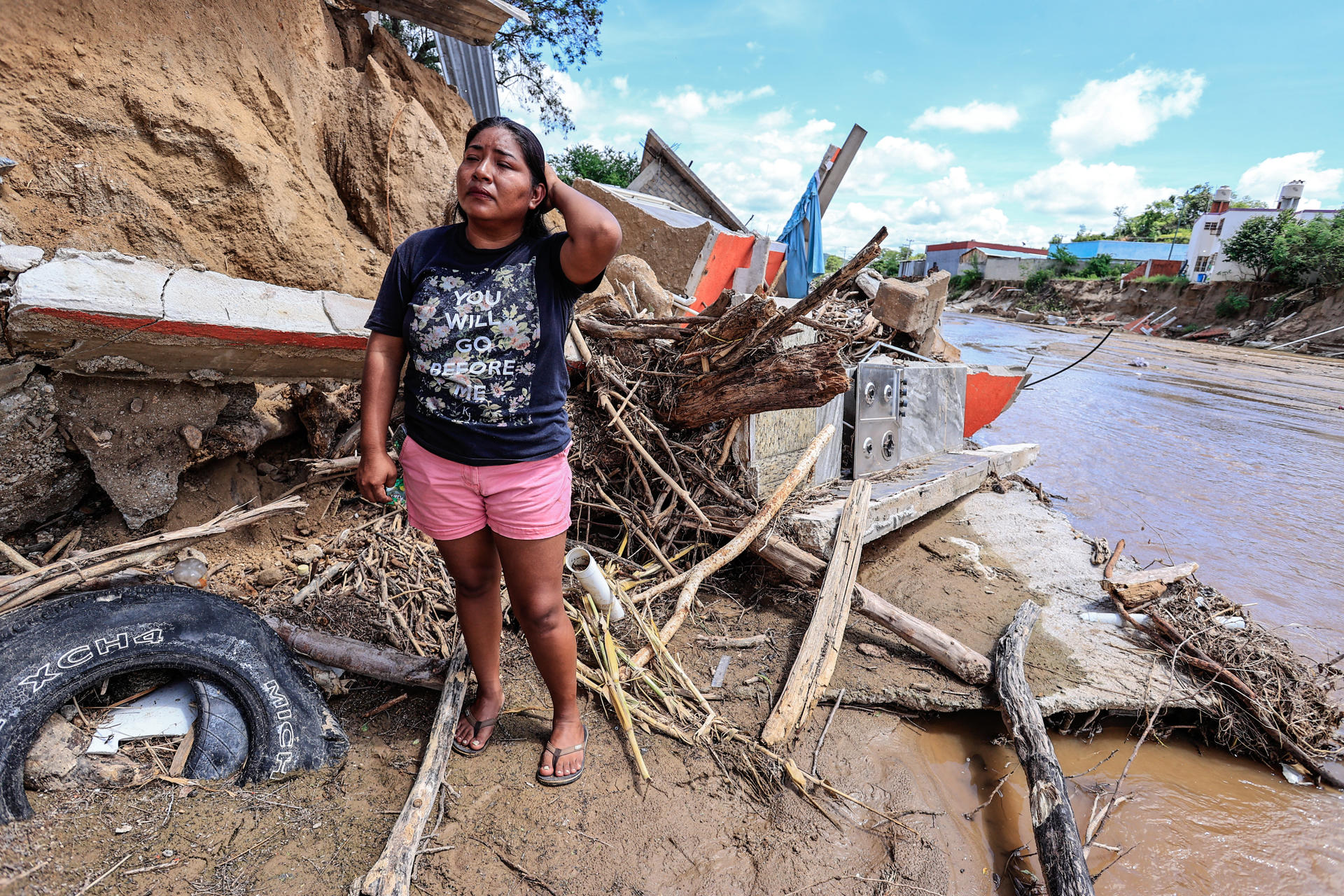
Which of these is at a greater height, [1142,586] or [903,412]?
[903,412]

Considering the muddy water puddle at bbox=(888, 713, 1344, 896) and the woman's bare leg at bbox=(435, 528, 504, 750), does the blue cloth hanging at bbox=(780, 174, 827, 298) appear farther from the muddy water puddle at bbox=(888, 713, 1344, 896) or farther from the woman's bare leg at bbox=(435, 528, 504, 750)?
the woman's bare leg at bbox=(435, 528, 504, 750)

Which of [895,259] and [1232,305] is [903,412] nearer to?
[1232,305]

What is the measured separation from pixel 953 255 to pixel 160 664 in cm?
6155

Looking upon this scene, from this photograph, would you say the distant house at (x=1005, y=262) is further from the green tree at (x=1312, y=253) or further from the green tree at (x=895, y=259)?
the green tree at (x=1312, y=253)

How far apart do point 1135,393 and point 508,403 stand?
634 inches

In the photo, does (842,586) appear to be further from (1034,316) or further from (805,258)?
(1034,316)

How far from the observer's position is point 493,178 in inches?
67.2

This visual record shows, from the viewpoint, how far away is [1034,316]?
3362cm

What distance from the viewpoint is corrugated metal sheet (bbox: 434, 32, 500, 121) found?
7.53 meters

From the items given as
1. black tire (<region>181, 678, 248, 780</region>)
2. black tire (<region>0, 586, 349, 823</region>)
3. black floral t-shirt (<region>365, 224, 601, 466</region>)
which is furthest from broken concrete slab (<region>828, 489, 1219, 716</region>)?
black tire (<region>181, 678, 248, 780</region>)

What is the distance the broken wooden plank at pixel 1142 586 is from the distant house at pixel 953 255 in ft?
157

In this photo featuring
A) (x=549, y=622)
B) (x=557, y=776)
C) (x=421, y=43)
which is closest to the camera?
(x=549, y=622)

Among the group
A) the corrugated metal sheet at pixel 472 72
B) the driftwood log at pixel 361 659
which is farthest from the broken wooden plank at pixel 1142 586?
the corrugated metal sheet at pixel 472 72

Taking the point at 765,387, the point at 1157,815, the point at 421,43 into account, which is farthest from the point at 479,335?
the point at 421,43
